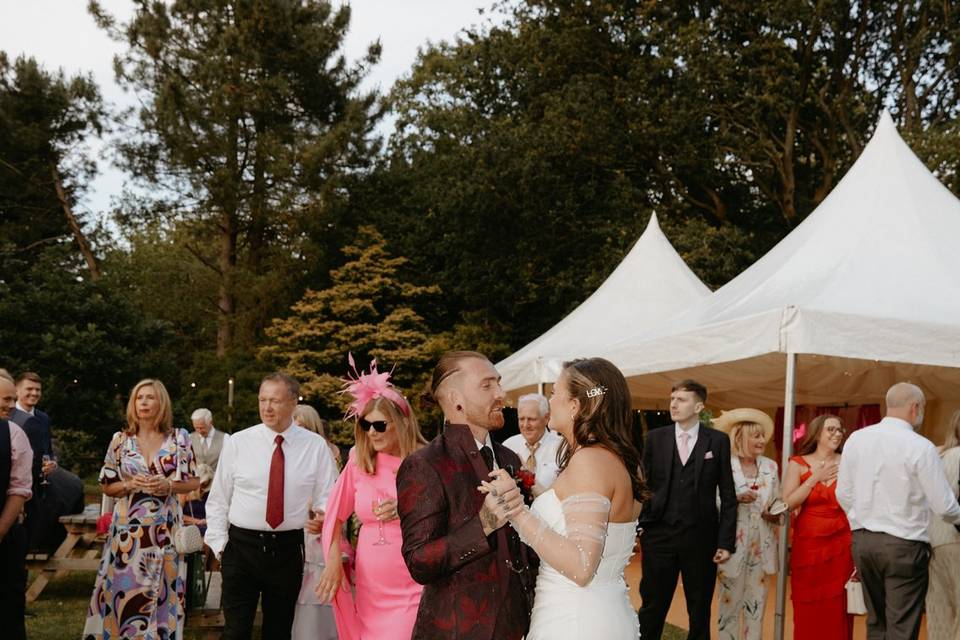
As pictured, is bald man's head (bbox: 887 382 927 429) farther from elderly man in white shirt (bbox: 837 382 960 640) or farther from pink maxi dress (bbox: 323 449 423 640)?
pink maxi dress (bbox: 323 449 423 640)

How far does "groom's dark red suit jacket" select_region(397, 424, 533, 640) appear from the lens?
322cm

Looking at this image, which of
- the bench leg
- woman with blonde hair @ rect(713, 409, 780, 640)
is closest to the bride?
woman with blonde hair @ rect(713, 409, 780, 640)

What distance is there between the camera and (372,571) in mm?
5008

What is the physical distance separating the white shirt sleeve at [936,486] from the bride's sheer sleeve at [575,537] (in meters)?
3.87

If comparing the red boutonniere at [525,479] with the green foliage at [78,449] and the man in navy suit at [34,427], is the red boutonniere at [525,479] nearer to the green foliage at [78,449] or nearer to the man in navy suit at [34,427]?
the man in navy suit at [34,427]

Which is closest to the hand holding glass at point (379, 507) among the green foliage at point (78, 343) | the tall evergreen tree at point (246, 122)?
the green foliage at point (78, 343)

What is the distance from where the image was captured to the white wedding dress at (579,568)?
10.2ft

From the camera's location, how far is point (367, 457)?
5305 millimetres

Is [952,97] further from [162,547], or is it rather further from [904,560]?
[162,547]

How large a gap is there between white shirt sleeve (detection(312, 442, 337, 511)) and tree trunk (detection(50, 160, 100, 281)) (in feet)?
91.0

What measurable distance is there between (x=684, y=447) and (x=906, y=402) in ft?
5.17

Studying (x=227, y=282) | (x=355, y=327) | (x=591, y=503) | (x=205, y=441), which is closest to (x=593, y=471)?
(x=591, y=503)

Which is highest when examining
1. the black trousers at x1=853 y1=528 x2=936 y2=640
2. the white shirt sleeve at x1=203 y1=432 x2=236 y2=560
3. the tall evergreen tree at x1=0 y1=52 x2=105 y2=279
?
the tall evergreen tree at x1=0 y1=52 x2=105 y2=279

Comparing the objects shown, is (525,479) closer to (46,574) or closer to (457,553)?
(457,553)
